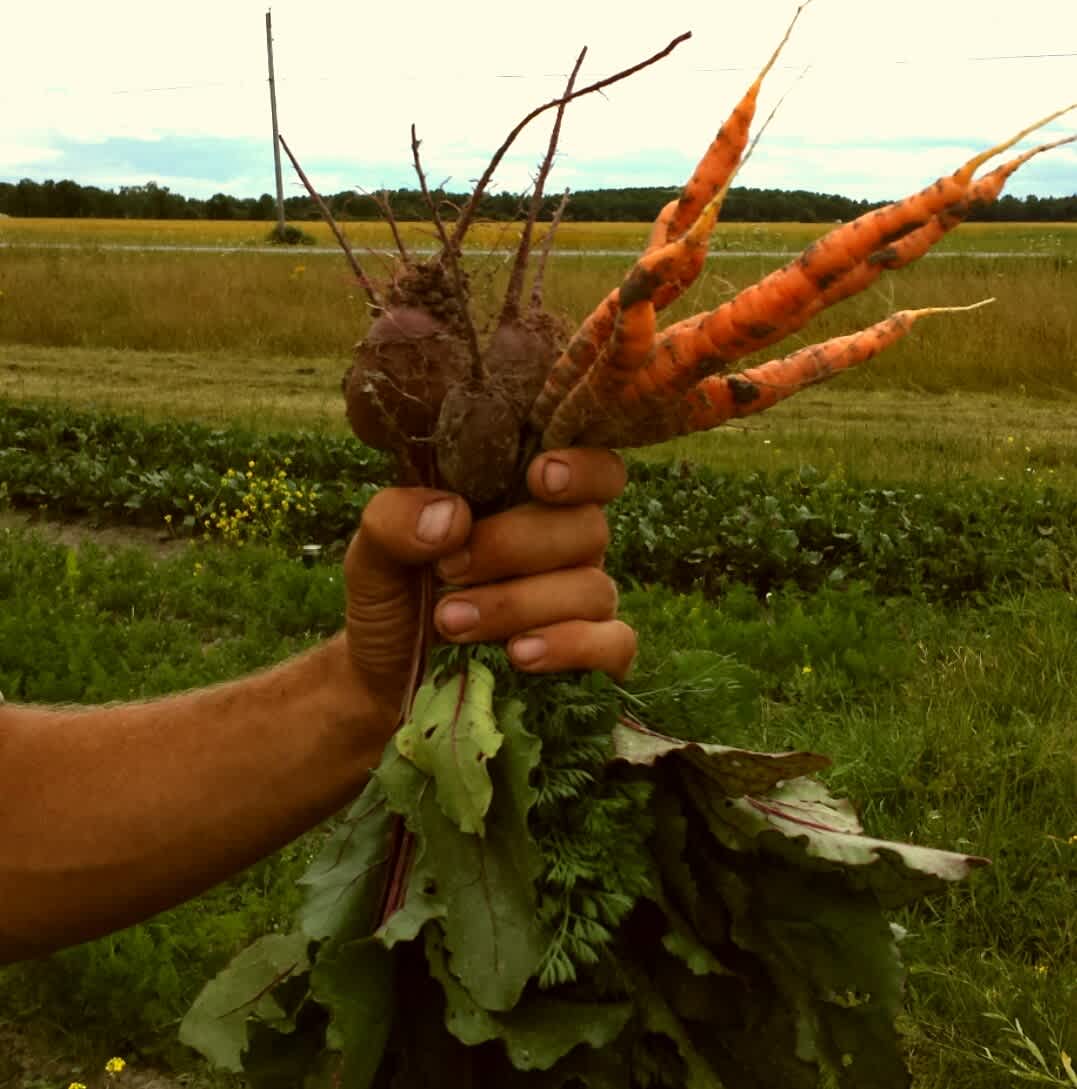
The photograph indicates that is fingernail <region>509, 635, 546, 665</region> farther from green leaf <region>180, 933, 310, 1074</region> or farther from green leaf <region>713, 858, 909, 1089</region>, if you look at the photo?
green leaf <region>180, 933, 310, 1074</region>

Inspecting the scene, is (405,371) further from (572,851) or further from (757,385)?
→ (572,851)

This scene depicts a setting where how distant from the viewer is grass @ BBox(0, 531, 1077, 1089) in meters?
2.76

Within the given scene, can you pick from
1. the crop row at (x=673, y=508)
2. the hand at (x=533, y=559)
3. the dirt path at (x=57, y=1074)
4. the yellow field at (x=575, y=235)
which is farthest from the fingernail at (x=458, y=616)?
the yellow field at (x=575, y=235)

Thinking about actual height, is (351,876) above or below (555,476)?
below

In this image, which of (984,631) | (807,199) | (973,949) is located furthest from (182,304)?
(807,199)

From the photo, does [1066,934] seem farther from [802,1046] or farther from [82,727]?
[82,727]

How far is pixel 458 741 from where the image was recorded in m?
1.50

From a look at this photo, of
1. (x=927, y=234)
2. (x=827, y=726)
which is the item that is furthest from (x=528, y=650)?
(x=827, y=726)

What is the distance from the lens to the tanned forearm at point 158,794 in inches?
71.6

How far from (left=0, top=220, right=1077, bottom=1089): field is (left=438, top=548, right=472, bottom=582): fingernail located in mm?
341

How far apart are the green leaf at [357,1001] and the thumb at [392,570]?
1.41ft

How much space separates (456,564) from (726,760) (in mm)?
413

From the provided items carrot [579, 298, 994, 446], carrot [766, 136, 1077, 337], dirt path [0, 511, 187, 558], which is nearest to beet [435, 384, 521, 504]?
carrot [579, 298, 994, 446]

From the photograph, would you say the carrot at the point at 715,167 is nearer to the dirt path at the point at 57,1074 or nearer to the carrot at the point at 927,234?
the carrot at the point at 927,234
